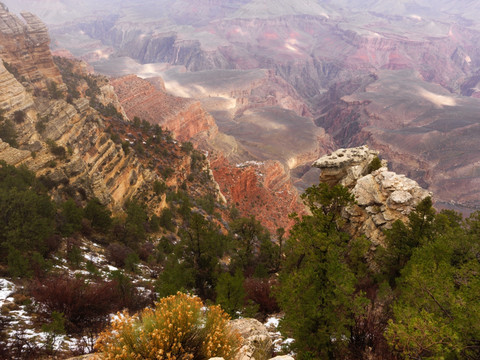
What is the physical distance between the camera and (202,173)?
158 ft

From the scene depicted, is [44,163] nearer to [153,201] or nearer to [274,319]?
[153,201]

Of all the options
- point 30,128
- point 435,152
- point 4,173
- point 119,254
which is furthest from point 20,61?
point 435,152

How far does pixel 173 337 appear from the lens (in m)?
5.45

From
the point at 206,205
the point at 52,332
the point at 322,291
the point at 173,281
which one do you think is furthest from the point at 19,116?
the point at 322,291

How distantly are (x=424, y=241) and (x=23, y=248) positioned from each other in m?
19.0

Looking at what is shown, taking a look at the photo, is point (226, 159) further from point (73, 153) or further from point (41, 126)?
point (73, 153)

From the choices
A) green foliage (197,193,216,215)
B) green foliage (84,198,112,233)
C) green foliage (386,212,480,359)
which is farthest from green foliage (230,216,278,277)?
green foliage (386,212,480,359)

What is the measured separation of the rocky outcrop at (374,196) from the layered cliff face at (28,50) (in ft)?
149

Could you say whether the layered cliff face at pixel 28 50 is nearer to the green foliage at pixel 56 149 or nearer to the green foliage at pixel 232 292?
the green foliage at pixel 56 149

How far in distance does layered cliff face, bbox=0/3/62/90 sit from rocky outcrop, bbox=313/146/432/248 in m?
45.5

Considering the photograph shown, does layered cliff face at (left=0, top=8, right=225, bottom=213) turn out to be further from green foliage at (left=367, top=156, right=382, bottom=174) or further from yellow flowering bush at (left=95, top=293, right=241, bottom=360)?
green foliage at (left=367, top=156, right=382, bottom=174)

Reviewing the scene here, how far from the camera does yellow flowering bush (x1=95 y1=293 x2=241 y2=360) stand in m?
5.18

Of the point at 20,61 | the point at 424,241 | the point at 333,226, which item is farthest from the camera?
the point at 20,61

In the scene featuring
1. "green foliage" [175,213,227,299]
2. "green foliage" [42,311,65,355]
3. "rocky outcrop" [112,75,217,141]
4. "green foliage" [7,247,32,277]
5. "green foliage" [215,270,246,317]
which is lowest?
"rocky outcrop" [112,75,217,141]
